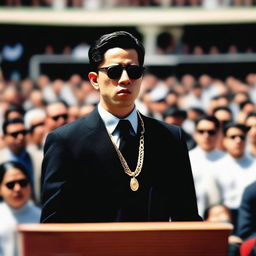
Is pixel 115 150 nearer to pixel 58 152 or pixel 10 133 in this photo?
pixel 58 152

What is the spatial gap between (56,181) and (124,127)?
0.37 meters

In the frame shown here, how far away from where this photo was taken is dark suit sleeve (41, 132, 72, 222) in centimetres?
287

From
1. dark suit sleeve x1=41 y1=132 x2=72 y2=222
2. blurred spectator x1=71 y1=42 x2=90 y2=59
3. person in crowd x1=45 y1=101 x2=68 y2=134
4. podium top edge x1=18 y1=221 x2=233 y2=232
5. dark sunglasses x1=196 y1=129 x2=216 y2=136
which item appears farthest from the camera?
blurred spectator x1=71 y1=42 x2=90 y2=59

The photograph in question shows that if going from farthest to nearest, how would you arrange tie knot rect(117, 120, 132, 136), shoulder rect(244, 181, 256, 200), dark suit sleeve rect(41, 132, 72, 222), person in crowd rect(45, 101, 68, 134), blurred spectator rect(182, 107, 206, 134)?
blurred spectator rect(182, 107, 206, 134), person in crowd rect(45, 101, 68, 134), shoulder rect(244, 181, 256, 200), tie knot rect(117, 120, 132, 136), dark suit sleeve rect(41, 132, 72, 222)

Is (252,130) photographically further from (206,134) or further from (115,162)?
(115,162)

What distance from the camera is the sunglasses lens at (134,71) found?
9.51 ft

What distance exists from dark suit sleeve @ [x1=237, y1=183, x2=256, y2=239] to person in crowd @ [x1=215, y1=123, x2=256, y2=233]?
211cm

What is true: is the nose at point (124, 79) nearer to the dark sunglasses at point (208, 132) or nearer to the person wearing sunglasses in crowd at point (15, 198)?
the person wearing sunglasses in crowd at point (15, 198)

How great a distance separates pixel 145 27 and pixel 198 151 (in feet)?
54.2

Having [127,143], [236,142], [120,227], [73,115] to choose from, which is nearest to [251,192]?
[127,143]

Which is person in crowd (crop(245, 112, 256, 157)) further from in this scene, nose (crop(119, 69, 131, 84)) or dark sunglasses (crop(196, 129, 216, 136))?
nose (crop(119, 69, 131, 84))

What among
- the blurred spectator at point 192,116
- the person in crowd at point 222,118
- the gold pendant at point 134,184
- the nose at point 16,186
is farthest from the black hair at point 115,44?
the blurred spectator at point 192,116

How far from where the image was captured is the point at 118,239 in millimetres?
2213

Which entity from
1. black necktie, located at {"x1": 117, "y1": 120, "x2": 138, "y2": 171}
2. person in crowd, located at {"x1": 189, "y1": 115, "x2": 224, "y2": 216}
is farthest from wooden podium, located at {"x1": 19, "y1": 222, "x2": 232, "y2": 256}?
person in crowd, located at {"x1": 189, "y1": 115, "x2": 224, "y2": 216}
